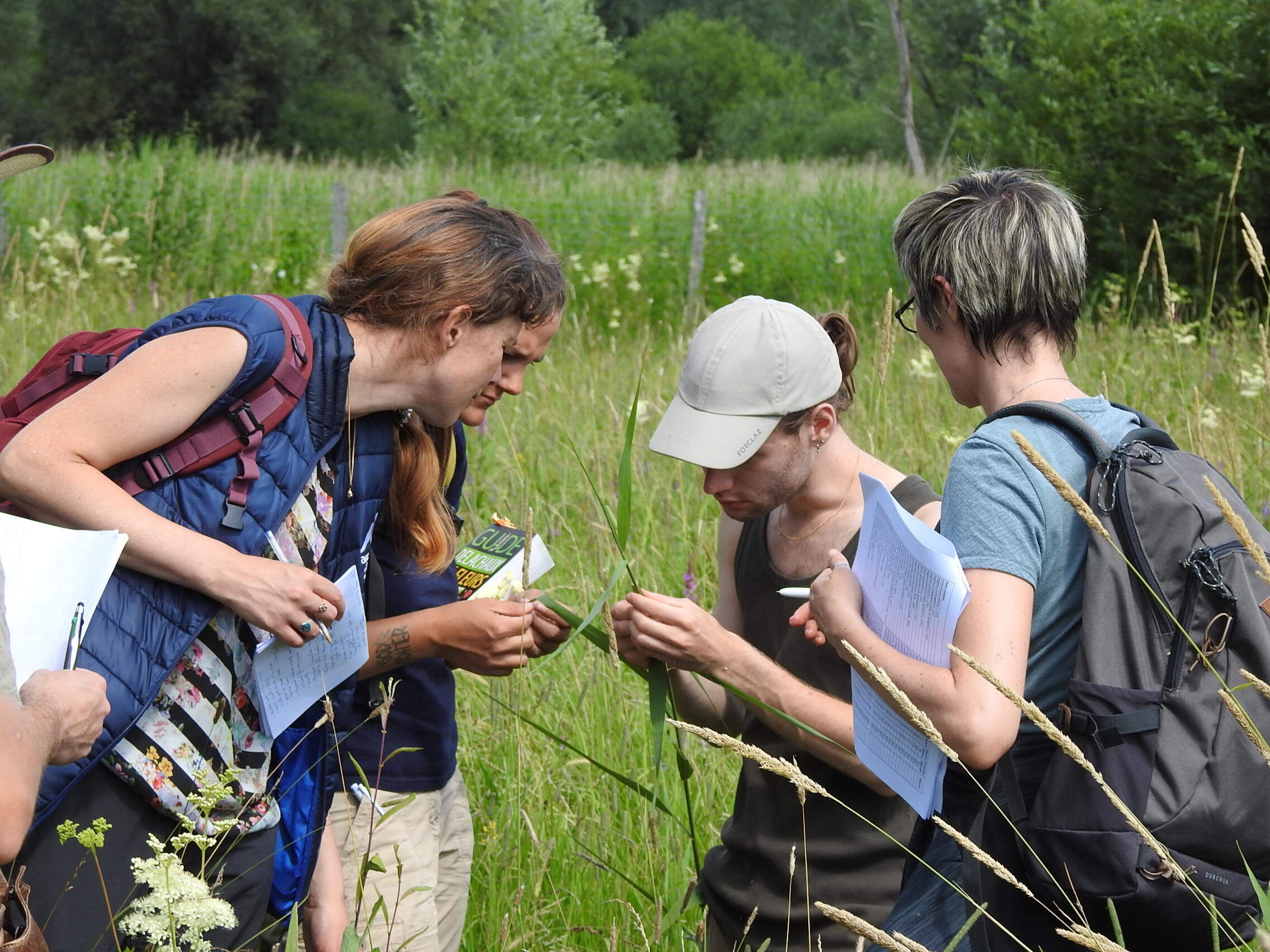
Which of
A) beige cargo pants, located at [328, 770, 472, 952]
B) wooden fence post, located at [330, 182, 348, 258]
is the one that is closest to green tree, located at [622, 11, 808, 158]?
wooden fence post, located at [330, 182, 348, 258]

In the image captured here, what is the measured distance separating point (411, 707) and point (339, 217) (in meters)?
8.61

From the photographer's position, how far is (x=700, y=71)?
46406 mm

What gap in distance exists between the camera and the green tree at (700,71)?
4628 cm

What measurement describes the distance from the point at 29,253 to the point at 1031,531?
29.9ft

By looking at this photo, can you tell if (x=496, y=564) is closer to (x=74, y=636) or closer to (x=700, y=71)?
(x=74, y=636)

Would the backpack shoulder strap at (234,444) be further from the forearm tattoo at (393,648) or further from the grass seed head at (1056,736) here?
the grass seed head at (1056,736)

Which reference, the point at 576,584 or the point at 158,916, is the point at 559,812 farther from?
the point at 158,916

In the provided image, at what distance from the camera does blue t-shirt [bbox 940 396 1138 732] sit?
1.54m

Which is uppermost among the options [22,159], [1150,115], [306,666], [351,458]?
[22,159]

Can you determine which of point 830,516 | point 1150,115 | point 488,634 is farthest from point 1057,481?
point 1150,115

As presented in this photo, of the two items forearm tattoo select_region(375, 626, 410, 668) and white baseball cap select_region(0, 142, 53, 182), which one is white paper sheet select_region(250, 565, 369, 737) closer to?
forearm tattoo select_region(375, 626, 410, 668)

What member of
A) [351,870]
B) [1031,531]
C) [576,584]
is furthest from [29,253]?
[1031,531]

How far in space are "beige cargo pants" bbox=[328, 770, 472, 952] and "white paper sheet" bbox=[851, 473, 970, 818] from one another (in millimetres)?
905

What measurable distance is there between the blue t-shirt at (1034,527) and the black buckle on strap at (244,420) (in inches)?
40.1
